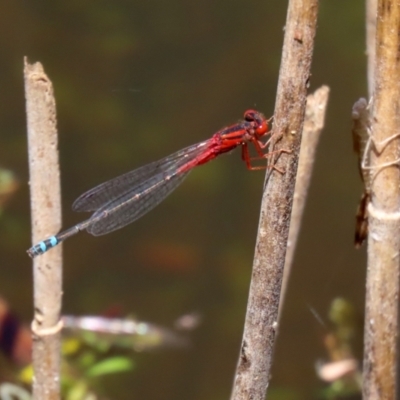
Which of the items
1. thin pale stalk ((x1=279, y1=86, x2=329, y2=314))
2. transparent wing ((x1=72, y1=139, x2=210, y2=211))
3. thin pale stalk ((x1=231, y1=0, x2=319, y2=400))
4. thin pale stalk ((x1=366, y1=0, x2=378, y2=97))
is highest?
thin pale stalk ((x1=366, y1=0, x2=378, y2=97))

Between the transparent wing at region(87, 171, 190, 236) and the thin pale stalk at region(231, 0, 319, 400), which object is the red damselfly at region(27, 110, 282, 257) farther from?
the thin pale stalk at region(231, 0, 319, 400)

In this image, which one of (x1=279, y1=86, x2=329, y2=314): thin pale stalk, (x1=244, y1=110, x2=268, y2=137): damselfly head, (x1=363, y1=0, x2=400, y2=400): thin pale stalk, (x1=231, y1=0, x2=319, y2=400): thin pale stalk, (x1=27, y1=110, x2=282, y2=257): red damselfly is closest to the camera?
(x1=231, y1=0, x2=319, y2=400): thin pale stalk

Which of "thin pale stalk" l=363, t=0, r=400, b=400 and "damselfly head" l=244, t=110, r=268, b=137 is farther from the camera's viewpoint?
"damselfly head" l=244, t=110, r=268, b=137

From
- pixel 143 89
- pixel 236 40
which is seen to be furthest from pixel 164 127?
pixel 236 40

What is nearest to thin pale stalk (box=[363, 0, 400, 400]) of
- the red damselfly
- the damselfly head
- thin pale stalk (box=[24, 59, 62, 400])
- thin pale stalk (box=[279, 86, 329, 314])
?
thin pale stalk (box=[279, 86, 329, 314])

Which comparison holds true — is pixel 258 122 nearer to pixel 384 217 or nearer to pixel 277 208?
pixel 384 217

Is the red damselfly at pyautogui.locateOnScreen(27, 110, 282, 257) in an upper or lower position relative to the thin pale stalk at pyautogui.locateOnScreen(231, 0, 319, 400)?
upper

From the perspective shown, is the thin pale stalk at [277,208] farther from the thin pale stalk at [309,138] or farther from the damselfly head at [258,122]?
the damselfly head at [258,122]

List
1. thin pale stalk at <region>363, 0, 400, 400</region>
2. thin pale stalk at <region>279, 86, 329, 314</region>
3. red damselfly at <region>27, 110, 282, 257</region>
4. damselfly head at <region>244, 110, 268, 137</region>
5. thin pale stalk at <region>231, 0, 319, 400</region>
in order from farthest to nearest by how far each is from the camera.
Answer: red damselfly at <region>27, 110, 282, 257</region>
damselfly head at <region>244, 110, 268, 137</region>
thin pale stalk at <region>279, 86, 329, 314</region>
thin pale stalk at <region>363, 0, 400, 400</region>
thin pale stalk at <region>231, 0, 319, 400</region>

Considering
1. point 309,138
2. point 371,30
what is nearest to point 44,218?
point 309,138
